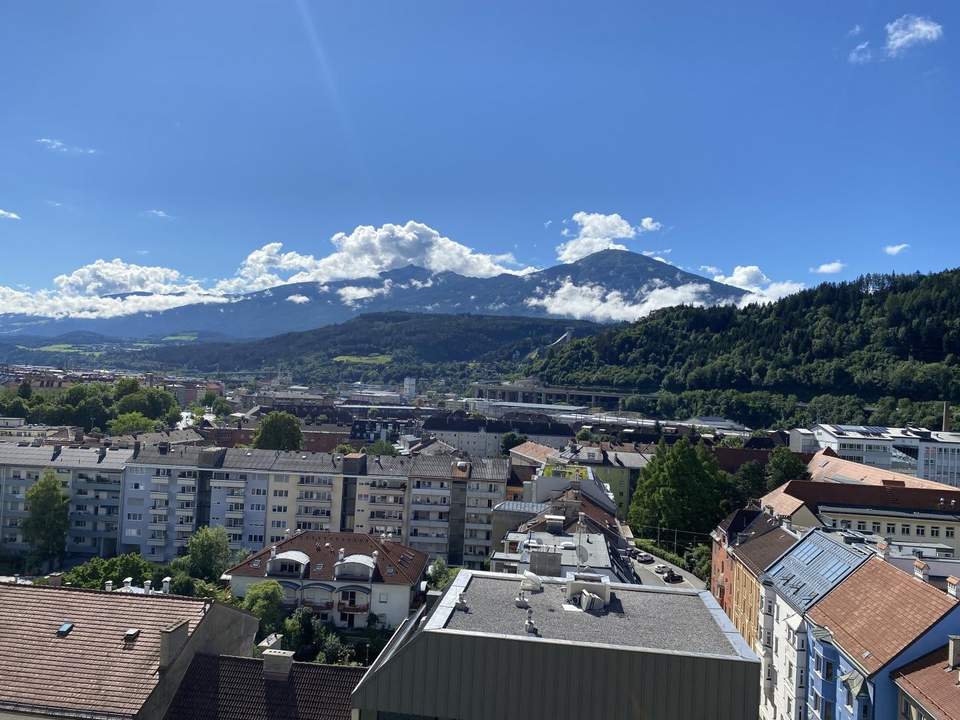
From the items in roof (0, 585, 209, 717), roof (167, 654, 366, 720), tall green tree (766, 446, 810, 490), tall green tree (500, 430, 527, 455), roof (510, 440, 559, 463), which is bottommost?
tall green tree (500, 430, 527, 455)

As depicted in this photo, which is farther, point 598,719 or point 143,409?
point 143,409

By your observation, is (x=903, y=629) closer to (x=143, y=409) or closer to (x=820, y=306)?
(x=143, y=409)

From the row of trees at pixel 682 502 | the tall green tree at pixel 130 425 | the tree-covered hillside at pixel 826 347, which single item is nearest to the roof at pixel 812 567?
the row of trees at pixel 682 502

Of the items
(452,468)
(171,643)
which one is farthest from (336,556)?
(171,643)

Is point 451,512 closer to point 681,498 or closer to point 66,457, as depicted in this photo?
point 681,498

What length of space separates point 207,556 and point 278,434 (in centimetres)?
4297

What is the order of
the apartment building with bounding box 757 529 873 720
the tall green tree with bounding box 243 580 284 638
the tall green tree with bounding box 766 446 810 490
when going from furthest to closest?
the tall green tree with bounding box 766 446 810 490 < the tall green tree with bounding box 243 580 284 638 < the apartment building with bounding box 757 529 873 720

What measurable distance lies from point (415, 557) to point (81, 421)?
290 ft

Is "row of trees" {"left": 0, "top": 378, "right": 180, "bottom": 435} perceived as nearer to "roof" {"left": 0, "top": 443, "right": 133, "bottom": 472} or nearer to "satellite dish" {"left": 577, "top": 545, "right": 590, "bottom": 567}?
"roof" {"left": 0, "top": 443, "right": 133, "bottom": 472}

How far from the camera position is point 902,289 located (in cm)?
17588

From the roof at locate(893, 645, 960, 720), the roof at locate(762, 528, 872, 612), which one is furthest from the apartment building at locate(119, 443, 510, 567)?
the roof at locate(893, 645, 960, 720)

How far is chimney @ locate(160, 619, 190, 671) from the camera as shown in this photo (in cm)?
1572

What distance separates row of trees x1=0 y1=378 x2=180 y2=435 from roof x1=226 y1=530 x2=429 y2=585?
66256 mm

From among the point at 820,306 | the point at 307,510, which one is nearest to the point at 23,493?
the point at 307,510
